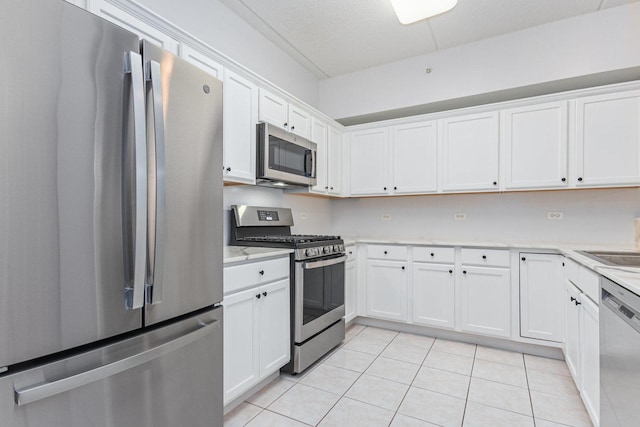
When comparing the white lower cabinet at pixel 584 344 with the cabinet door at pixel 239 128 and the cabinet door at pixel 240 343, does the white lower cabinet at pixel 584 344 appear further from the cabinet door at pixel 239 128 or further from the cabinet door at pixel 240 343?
the cabinet door at pixel 239 128

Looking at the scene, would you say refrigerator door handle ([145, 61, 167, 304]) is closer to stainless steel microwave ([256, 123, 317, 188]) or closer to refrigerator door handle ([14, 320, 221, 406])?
refrigerator door handle ([14, 320, 221, 406])

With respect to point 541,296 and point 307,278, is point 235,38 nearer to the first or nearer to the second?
point 307,278

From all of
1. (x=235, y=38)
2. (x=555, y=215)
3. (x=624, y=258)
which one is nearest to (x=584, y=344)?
(x=624, y=258)

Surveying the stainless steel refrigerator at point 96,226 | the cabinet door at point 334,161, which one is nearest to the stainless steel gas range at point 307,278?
the cabinet door at point 334,161

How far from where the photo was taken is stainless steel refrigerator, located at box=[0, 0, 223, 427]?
80 centimetres

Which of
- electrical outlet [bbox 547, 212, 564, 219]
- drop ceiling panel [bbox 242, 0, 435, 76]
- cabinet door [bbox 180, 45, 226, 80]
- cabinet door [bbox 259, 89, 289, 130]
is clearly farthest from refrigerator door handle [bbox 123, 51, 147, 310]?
electrical outlet [bbox 547, 212, 564, 219]

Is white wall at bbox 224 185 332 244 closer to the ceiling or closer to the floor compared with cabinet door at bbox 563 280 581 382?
closer to the ceiling

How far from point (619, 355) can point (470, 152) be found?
7.33ft

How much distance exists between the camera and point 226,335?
5.68 feet

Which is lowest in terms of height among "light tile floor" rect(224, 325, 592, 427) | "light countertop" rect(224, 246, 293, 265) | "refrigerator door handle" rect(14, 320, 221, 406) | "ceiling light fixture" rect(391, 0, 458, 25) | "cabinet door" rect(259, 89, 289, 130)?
"light tile floor" rect(224, 325, 592, 427)

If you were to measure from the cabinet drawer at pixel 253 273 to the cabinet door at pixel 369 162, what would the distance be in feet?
5.53

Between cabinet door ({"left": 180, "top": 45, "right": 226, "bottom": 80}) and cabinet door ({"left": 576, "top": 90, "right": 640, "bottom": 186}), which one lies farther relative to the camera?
cabinet door ({"left": 576, "top": 90, "right": 640, "bottom": 186})

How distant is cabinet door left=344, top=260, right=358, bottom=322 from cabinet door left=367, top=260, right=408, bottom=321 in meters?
0.15

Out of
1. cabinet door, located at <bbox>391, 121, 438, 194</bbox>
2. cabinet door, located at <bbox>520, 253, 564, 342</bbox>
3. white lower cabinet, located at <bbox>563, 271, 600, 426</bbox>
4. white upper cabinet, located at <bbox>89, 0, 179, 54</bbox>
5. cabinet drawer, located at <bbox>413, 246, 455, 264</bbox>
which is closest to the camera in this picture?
white upper cabinet, located at <bbox>89, 0, 179, 54</bbox>
